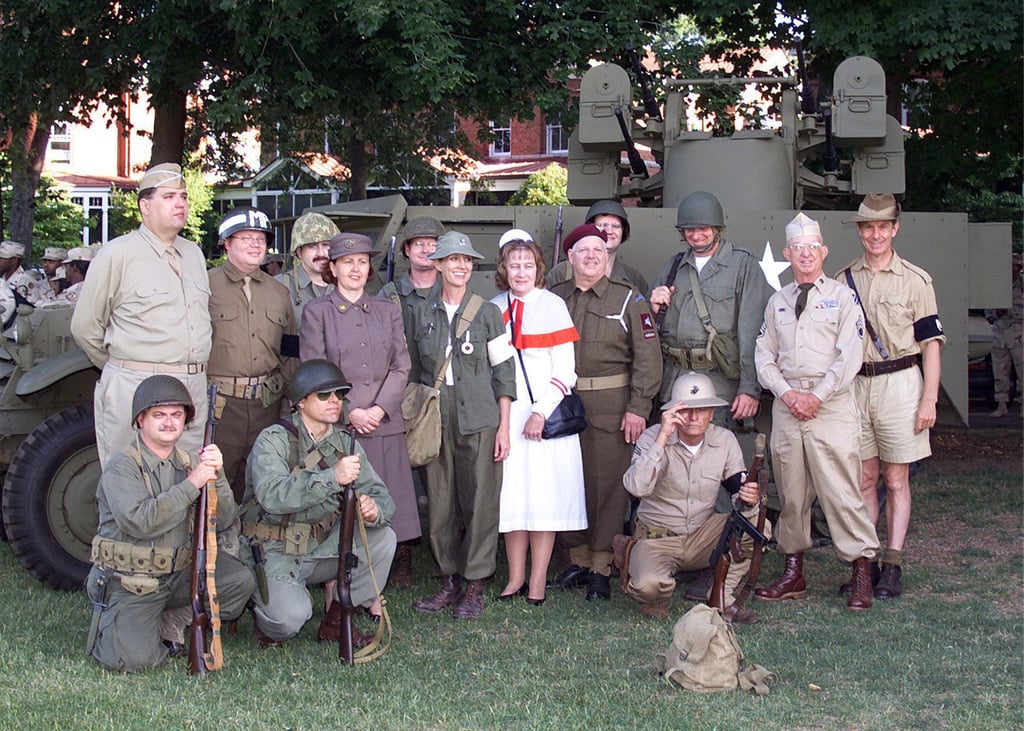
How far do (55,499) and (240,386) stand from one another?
1.20m

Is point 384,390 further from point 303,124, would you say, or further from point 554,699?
point 303,124

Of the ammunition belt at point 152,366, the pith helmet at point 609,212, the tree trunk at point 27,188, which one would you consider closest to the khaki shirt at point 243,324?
the ammunition belt at point 152,366

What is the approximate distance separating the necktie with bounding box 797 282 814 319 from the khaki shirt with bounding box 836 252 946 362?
33 cm

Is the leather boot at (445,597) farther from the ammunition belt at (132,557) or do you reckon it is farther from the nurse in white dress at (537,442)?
the ammunition belt at (132,557)

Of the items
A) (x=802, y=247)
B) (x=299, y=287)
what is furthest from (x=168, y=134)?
(x=802, y=247)

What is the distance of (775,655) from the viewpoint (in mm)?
5391

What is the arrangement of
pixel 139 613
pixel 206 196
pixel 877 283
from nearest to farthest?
pixel 139 613
pixel 877 283
pixel 206 196

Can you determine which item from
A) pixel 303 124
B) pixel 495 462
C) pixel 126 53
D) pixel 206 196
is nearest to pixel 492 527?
pixel 495 462

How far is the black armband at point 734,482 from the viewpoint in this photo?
20.0 feet

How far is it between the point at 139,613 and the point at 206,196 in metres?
24.8

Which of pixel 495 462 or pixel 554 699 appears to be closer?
pixel 554 699

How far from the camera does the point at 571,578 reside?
6695mm

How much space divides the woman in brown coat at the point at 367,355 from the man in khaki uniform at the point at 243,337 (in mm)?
365

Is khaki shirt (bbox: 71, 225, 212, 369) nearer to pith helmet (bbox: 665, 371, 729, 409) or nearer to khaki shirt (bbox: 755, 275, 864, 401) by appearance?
pith helmet (bbox: 665, 371, 729, 409)
